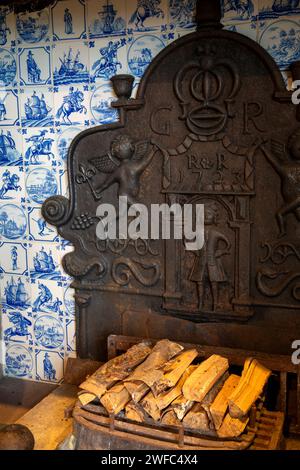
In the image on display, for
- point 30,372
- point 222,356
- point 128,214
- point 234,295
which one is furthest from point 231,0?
point 30,372

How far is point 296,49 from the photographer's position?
1847 millimetres

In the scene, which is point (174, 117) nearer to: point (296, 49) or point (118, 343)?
point (296, 49)

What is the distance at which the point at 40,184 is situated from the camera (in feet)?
7.45

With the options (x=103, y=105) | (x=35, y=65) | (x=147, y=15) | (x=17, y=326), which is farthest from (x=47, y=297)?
(x=147, y=15)

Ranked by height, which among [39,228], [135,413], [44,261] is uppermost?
[39,228]

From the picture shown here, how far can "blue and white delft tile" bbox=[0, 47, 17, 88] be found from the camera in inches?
88.3

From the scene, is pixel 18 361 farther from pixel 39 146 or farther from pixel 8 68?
pixel 8 68

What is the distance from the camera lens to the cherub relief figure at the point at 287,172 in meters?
1.89

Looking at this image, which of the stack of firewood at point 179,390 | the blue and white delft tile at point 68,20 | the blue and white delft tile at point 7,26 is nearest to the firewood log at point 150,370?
the stack of firewood at point 179,390

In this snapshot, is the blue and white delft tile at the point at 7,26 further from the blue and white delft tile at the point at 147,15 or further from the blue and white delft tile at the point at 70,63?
the blue and white delft tile at the point at 147,15

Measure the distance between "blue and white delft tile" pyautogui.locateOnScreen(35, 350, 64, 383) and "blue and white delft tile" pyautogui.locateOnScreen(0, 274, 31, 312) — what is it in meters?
0.22

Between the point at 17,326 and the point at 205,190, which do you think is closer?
the point at 205,190

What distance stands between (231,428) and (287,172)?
870 mm

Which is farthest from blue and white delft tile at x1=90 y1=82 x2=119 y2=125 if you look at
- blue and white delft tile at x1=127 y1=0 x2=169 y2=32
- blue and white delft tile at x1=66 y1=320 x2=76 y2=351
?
blue and white delft tile at x1=66 y1=320 x2=76 y2=351
